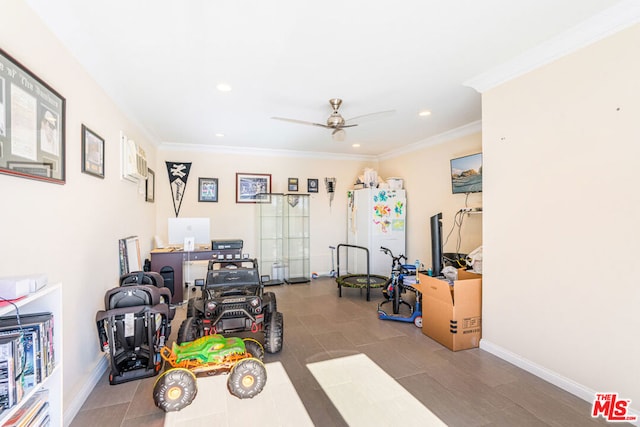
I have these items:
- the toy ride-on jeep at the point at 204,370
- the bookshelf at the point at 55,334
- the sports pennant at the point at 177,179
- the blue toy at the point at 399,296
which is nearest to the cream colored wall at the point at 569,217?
the blue toy at the point at 399,296

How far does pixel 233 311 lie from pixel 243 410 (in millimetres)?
819

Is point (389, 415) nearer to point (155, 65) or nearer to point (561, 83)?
point (561, 83)

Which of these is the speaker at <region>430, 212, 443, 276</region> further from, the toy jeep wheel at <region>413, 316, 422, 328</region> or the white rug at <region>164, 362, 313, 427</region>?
the white rug at <region>164, 362, 313, 427</region>

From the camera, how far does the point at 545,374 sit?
238 cm

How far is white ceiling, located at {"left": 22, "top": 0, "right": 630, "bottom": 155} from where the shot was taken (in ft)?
6.03

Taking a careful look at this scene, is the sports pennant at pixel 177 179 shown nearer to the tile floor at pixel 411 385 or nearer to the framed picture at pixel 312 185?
the framed picture at pixel 312 185

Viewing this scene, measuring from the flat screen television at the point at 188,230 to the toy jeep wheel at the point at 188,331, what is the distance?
1.88 meters

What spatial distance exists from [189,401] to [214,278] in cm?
126

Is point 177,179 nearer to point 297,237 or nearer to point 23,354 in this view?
point 297,237

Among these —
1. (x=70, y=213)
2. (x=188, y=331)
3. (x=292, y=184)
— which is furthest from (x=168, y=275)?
(x=292, y=184)

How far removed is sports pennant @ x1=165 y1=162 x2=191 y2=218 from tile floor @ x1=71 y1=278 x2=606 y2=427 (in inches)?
99.0

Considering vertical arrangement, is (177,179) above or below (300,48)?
below

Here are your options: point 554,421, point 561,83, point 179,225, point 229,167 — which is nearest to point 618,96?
point 561,83
